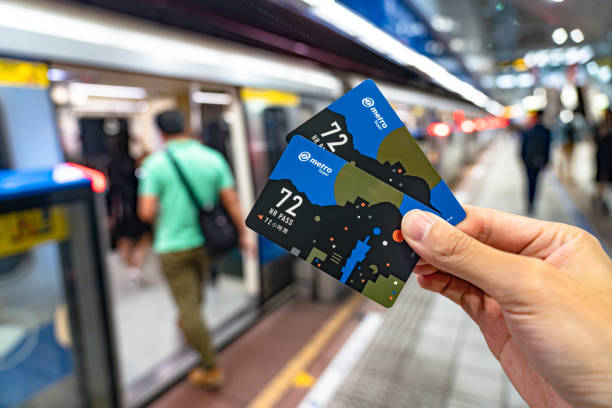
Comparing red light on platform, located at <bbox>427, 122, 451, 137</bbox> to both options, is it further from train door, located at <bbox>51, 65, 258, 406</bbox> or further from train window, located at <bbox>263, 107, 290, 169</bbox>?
train door, located at <bbox>51, 65, 258, 406</bbox>

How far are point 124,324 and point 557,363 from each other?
3.74 meters

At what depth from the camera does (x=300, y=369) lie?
2.80 m

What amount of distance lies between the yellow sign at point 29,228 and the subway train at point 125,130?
189 mm

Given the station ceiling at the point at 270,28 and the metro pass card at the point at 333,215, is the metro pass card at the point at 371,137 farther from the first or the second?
the station ceiling at the point at 270,28

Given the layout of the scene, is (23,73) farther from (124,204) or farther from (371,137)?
(124,204)

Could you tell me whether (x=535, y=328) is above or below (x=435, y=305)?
above

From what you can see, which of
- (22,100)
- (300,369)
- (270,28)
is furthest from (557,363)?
(22,100)

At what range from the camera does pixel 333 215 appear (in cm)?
72

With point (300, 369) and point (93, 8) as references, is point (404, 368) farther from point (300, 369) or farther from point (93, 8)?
point (93, 8)

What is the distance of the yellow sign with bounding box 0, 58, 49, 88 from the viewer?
1.94m

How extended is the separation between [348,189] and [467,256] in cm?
27

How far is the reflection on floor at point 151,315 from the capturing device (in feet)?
9.96

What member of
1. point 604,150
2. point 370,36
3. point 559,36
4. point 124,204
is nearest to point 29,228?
point 370,36

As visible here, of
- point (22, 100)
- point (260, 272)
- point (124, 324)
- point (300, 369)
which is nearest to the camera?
point (22, 100)
